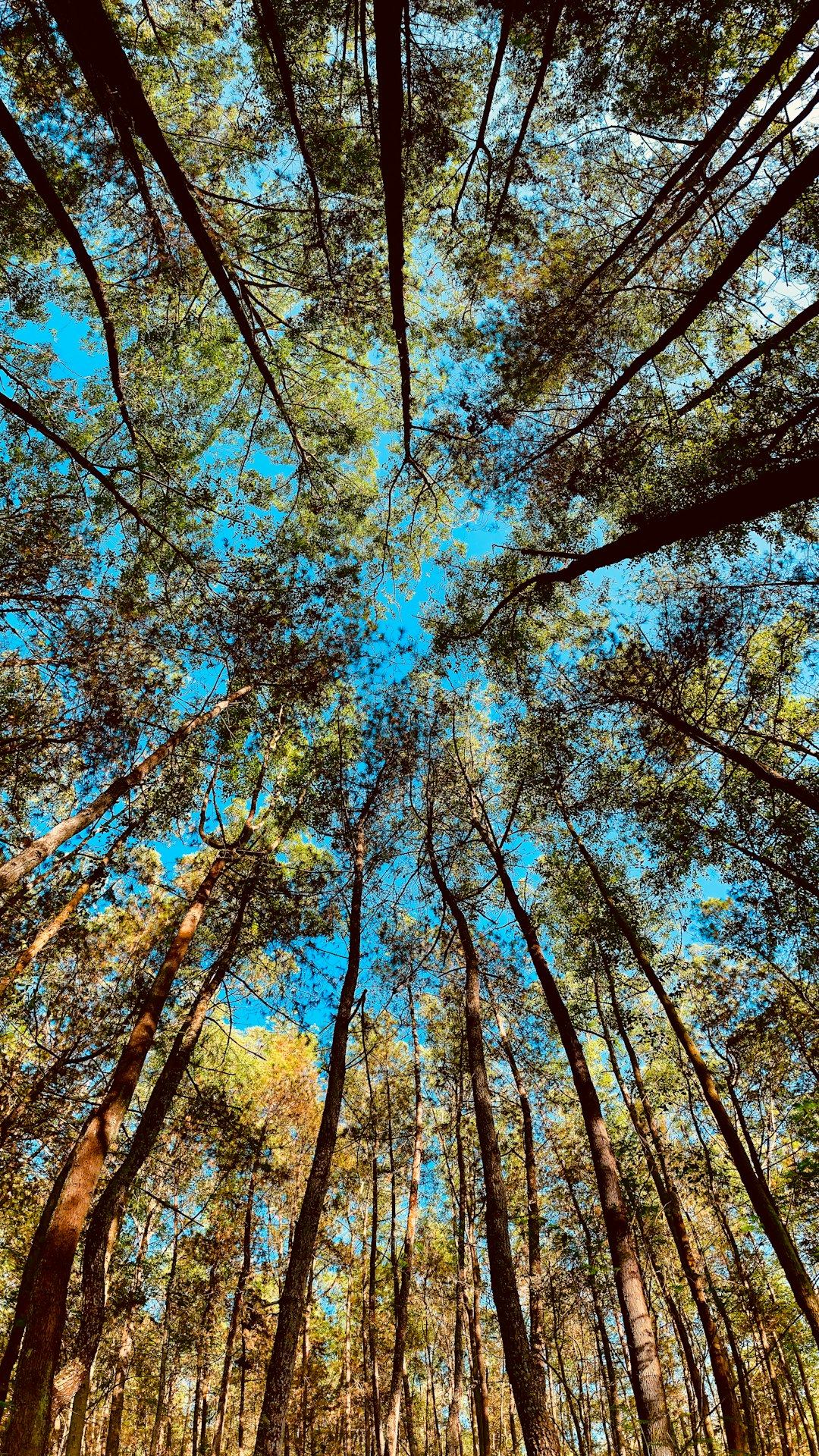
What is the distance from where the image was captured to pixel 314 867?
11414 millimetres

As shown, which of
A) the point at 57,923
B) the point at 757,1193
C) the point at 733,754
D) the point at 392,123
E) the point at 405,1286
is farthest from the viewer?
the point at 405,1286

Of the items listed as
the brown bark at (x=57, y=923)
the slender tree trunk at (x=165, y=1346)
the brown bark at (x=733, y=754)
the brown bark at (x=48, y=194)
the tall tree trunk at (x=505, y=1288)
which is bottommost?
the slender tree trunk at (x=165, y=1346)

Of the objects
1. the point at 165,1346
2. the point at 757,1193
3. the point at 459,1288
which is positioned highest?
the point at 757,1193

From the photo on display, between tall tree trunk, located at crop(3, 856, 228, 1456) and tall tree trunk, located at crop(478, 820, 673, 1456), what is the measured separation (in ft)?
16.7

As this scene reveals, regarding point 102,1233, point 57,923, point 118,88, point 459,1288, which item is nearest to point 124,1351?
point 459,1288

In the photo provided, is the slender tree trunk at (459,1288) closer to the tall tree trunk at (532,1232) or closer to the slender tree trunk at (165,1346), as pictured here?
the tall tree trunk at (532,1232)

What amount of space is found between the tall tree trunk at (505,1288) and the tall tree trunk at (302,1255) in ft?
5.99

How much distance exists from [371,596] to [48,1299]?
9.70 meters

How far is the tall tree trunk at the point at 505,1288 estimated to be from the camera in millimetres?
5363

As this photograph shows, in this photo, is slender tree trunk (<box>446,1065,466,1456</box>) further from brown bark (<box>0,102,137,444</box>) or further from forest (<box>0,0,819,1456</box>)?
brown bark (<box>0,102,137,444</box>)

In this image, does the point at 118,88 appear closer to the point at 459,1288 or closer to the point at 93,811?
the point at 93,811

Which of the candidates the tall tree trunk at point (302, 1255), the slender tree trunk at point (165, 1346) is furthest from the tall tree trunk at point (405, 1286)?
the tall tree trunk at point (302, 1255)

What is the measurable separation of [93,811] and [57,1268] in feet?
12.4

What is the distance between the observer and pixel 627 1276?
627cm
